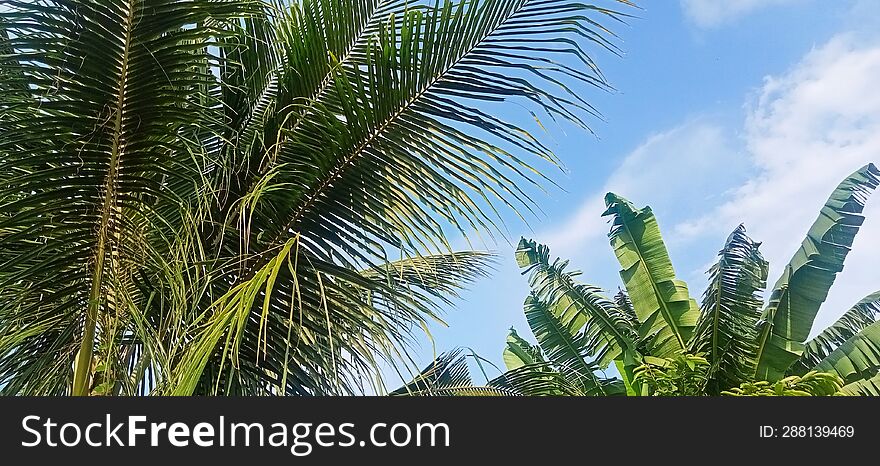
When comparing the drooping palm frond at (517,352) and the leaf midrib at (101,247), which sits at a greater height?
the drooping palm frond at (517,352)

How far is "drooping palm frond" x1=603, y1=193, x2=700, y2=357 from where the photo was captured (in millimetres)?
6098

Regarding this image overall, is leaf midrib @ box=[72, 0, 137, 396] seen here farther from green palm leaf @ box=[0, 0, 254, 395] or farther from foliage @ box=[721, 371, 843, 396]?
foliage @ box=[721, 371, 843, 396]

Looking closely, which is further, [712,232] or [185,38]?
[712,232]

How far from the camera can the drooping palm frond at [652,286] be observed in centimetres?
610

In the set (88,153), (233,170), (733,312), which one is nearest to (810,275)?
(733,312)

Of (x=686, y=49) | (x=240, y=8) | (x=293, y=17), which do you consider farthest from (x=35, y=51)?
(x=686, y=49)

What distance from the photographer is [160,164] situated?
210cm

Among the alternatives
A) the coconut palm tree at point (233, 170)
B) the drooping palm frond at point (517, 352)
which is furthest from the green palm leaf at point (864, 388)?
the coconut palm tree at point (233, 170)

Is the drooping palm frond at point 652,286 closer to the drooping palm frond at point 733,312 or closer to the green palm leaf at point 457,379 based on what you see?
the drooping palm frond at point 733,312

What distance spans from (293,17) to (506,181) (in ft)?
2.80

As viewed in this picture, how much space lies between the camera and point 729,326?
564 cm

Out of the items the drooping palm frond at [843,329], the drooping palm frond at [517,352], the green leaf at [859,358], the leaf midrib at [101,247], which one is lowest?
the leaf midrib at [101,247]

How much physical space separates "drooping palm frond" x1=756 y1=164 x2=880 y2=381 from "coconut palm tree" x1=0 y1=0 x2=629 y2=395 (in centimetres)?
398

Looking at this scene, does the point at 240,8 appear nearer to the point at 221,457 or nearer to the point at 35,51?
the point at 35,51
